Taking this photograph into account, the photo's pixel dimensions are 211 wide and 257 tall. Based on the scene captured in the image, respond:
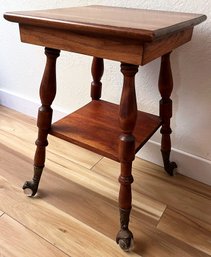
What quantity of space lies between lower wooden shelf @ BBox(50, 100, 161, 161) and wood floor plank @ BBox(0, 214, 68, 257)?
257mm

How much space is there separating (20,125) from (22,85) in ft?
0.64

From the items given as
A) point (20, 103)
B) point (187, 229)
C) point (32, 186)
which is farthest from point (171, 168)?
point (20, 103)

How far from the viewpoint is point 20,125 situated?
1.22 metres

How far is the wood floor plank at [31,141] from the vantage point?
101 cm

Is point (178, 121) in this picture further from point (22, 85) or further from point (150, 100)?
point (22, 85)

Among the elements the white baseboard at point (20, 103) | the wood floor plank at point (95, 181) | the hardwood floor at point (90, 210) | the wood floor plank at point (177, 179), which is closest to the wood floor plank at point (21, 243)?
the hardwood floor at point (90, 210)

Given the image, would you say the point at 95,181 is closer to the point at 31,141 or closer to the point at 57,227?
the point at 57,227

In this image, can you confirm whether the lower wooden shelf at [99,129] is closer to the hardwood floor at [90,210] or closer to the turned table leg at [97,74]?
the turned table leg at [97,74]

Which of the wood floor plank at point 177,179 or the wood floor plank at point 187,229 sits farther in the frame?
the wood floor plank at point 177,179

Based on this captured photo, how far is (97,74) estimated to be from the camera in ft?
2.87

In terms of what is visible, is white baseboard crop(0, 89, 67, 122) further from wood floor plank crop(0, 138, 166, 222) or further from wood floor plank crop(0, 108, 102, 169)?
wood floor plank crop(0, 138, 166, 222)

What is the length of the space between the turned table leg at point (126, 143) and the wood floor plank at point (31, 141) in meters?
0.34

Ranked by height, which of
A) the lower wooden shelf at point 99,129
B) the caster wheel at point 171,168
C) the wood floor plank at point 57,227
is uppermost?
the lower wooden shelf at point 99,129

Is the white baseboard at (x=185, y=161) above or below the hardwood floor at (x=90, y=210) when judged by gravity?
above
